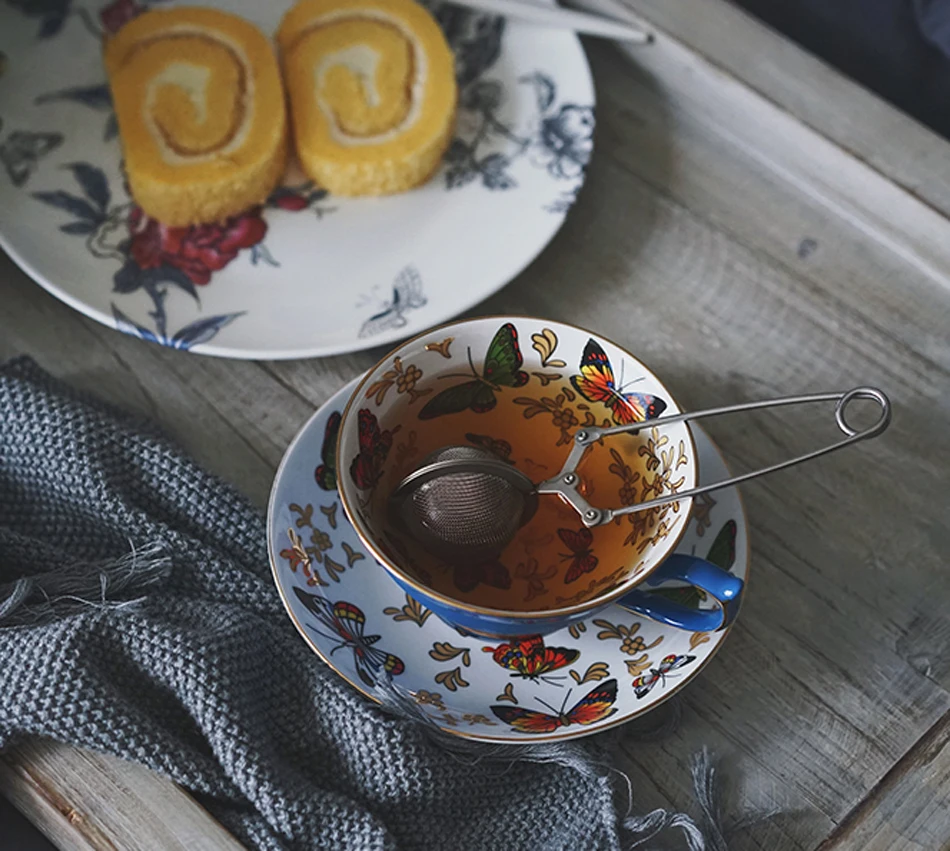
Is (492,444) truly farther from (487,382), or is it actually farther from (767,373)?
(767,373)

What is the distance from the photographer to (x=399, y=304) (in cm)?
68

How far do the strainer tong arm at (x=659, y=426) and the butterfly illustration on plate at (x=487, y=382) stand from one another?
51 millimetres

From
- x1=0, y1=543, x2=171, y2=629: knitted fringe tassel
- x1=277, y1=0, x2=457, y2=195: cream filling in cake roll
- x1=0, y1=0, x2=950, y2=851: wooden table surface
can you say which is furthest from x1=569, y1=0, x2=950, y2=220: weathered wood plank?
x1=0, y1=543, x2=171, y2=629: knitted fringe tassel

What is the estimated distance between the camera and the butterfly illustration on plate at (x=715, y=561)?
56 centimetres

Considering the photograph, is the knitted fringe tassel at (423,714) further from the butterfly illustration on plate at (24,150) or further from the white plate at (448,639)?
the butterfly illustration on plate at (24,150)

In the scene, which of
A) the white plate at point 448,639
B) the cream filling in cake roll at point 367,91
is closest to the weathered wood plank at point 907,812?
the white plate at point 448,639

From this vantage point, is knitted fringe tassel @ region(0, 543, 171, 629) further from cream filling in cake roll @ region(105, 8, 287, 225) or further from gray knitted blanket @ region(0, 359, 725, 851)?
cream filling in cake roll @ region(105, 8, 287, 225)

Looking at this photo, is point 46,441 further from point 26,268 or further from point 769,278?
point 769,278

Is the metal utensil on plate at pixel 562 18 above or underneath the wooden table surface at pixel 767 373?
above

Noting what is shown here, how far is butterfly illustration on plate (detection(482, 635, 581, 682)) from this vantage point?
1.79 ft

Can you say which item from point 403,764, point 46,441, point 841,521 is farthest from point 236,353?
point 841,521

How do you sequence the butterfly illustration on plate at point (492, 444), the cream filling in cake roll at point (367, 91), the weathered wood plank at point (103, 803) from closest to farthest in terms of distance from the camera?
the weathered wood plank at point (103, 803)
the butterfly illustration on plate at point (492, 444)
the cream filling in cake roll at point (367, 91)

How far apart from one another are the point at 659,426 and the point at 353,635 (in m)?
0.19

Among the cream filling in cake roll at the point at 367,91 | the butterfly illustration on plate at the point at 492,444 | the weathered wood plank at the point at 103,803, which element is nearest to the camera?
the weathered wood plank at the point at 103,803
